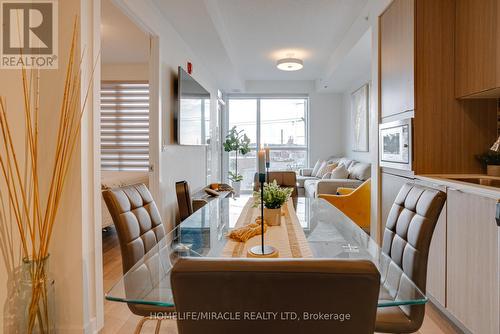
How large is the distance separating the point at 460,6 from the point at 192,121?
A: 3056mm

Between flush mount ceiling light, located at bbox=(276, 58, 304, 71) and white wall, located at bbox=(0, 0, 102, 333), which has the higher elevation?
A: flush mount ceiling light, located at bbox=(276, 58, 304, 71)

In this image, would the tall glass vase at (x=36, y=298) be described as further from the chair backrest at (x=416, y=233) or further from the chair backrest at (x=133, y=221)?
the chair backrest at (x=416, y=233)

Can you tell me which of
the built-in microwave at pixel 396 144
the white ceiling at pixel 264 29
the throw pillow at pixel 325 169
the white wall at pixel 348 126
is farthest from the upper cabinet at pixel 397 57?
the throw pillow at pixel 325 169

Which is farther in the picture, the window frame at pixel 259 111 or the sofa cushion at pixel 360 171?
the window frame at pixel 259 111

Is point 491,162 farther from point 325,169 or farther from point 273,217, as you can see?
point 325,169

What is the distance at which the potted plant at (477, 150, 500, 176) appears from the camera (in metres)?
2.23

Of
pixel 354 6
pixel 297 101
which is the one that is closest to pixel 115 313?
pixel 354 6

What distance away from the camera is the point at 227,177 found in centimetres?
782

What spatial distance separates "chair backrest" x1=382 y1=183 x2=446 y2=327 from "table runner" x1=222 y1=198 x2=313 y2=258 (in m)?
0.40

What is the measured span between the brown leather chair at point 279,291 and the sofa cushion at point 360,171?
4684 mm

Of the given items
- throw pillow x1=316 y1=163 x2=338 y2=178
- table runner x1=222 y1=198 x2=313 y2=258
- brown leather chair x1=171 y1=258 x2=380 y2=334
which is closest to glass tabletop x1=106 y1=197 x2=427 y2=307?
table runner x1=222 y1=198 x2=313 y2=258

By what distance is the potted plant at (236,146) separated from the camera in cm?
720

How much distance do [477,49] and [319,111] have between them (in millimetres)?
5496

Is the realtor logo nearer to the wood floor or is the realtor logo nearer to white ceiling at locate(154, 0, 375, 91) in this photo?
white ceiling at locate(154, 0, 375, 91)
